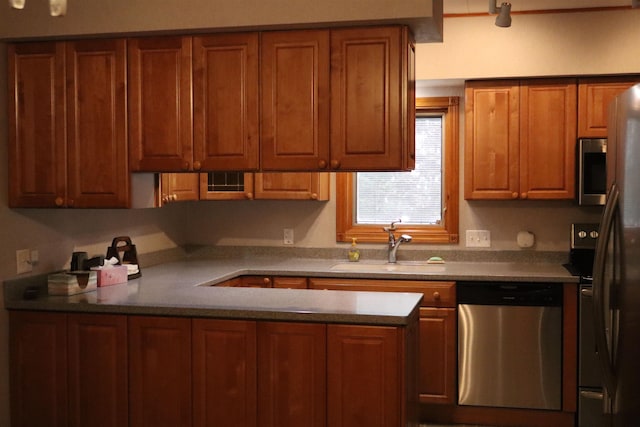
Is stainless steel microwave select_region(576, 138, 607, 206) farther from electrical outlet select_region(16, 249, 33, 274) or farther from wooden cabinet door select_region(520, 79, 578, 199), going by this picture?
electrical outlet select_region(16, 249, 33, 274)

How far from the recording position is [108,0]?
362 centimetres

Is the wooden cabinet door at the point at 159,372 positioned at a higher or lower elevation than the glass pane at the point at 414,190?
lower

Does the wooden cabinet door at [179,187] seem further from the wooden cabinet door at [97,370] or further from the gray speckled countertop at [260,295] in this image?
the wooden cabinet door at [97,370]

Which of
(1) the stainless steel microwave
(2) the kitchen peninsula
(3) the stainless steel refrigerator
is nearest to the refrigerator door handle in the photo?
(3) the stainless steel refrigerator

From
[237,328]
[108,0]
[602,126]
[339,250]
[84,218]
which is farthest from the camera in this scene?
[339,250]

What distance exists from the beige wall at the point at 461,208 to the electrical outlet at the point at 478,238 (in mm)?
36

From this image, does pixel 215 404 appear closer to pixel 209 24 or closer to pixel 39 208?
pixel 39 208

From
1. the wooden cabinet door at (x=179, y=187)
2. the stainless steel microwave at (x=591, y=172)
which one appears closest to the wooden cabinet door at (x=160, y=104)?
the wooden cabinet door at (x=179, y=187)

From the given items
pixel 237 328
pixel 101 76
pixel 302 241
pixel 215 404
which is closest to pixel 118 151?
pixel 101 76

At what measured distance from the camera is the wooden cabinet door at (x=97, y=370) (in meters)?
3.53

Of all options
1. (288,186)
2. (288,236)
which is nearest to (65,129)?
(288,186)

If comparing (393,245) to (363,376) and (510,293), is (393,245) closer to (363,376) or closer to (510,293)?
(510,293)

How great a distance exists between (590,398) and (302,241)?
7.32 ft

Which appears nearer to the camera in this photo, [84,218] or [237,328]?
[237,328]
